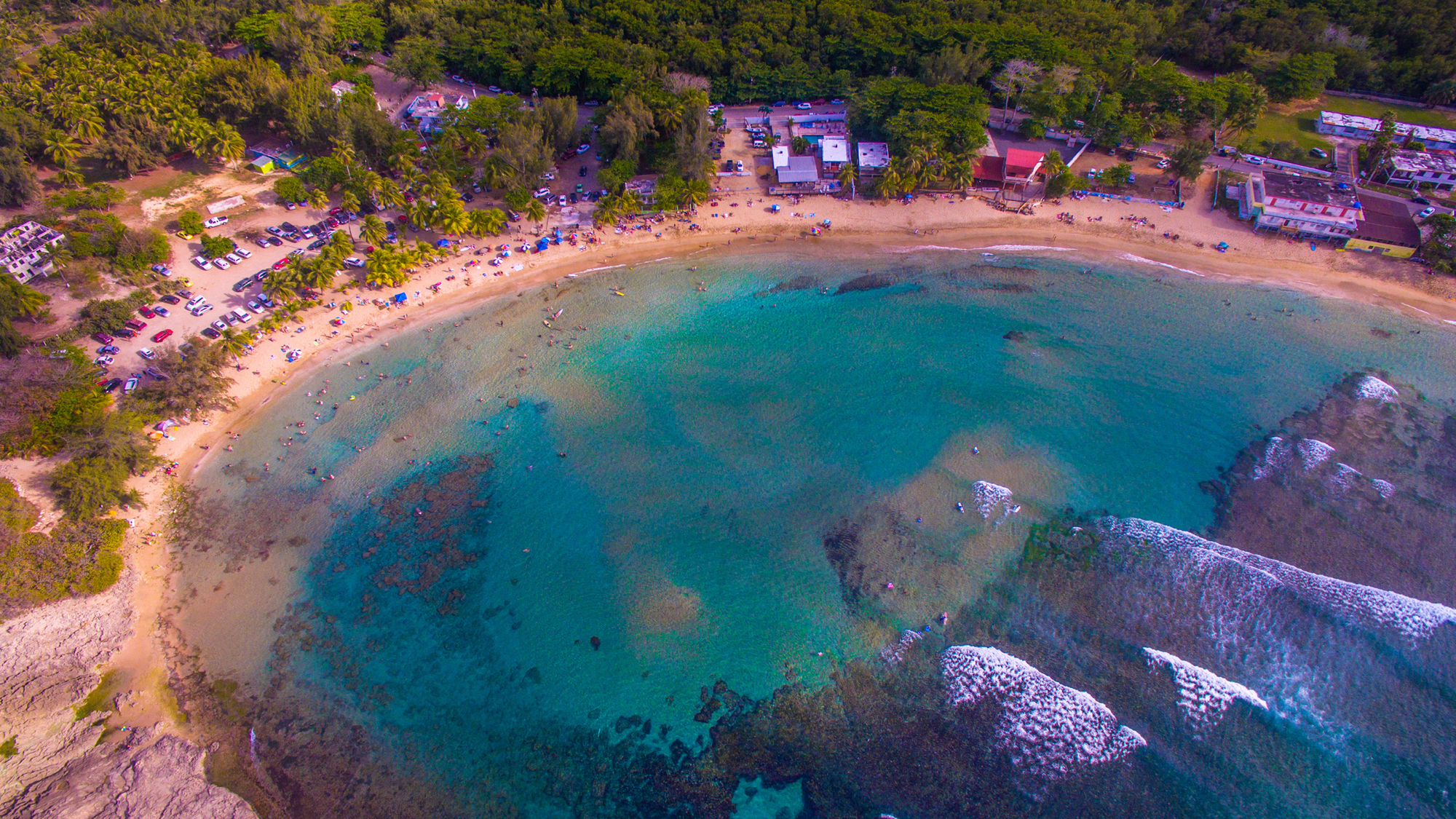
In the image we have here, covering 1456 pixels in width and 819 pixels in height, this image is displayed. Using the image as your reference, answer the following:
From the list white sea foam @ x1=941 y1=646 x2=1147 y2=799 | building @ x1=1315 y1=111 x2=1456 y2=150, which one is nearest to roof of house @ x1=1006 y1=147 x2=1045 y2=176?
building @ x1=1315 y1=111 x2=1456 y2=150

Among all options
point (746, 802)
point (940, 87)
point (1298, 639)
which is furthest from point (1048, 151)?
point (746, 802)

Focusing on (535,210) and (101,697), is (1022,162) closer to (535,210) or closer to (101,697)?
Answer: (535,210)

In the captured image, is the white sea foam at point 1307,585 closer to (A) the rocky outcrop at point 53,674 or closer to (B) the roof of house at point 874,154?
(B) the roof of house at point 874,154

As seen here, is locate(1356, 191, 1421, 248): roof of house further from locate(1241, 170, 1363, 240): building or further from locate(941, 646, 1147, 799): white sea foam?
locate(941, 646, 1147, 799): white sea foam

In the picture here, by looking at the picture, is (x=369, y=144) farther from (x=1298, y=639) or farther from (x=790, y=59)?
(x=1298, y=639)

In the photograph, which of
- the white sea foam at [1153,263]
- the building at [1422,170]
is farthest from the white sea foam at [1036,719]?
the building at [1422,170]

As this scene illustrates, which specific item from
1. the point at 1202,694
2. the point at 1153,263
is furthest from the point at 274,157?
the point at 1202,694
